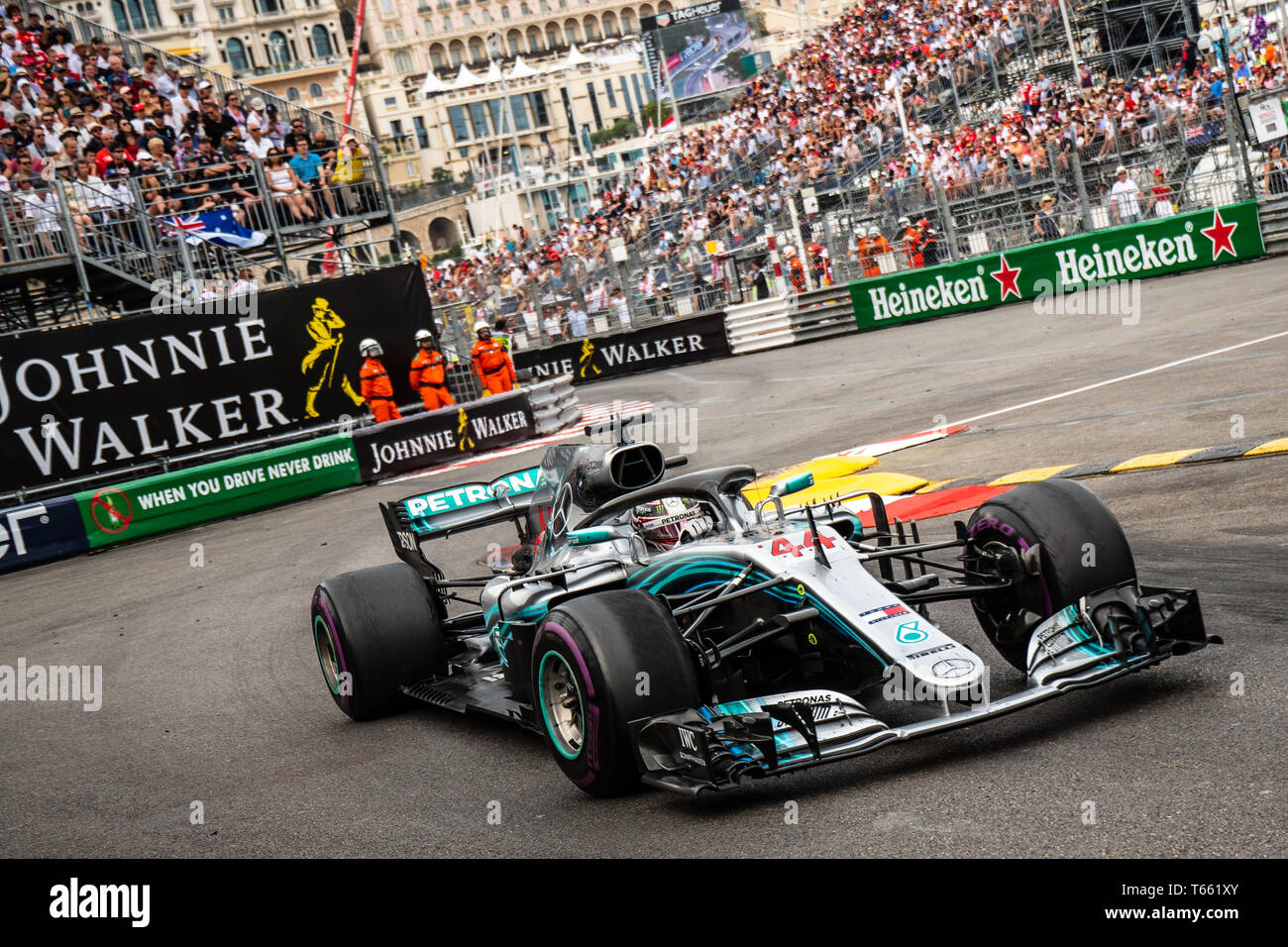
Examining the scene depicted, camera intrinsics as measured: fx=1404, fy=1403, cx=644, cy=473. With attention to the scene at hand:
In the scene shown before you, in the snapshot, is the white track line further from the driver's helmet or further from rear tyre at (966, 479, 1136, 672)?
rear tyre at (966, 479, 1136, 672)

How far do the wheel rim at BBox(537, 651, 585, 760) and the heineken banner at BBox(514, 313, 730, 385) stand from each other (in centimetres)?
2440

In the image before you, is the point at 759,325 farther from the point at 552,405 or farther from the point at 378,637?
the point at 378,637

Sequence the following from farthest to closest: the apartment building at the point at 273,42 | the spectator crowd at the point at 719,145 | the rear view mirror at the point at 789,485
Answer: the apartment building at the point at 273,42 → the spectator crowd at the point at 719,145 → the rear view mirror at the point at 789,485

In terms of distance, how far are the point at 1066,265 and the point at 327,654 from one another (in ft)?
64.3

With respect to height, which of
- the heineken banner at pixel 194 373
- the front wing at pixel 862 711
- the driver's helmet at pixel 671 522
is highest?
the heineken banner at pixel 194 373

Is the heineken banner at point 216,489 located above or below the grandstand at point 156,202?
below

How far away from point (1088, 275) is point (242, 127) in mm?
14845

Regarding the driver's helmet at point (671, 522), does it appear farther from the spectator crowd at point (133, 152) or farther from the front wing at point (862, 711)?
the spectator crowd at point (133, 152)

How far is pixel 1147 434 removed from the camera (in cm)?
1109

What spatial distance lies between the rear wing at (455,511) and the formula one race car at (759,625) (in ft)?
3.17

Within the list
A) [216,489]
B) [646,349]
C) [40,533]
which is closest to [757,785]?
[40,533]

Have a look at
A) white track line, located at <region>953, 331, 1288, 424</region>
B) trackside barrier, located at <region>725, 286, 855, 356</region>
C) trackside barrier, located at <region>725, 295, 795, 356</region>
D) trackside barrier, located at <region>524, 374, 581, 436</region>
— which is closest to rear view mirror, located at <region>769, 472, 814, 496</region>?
white track line, located at <region>953, 331, 1288, 424</region>

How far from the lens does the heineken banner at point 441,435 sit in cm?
1962

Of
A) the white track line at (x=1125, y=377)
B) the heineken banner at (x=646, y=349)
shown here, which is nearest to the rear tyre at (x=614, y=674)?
the white track line at (x=1125, y=377)
